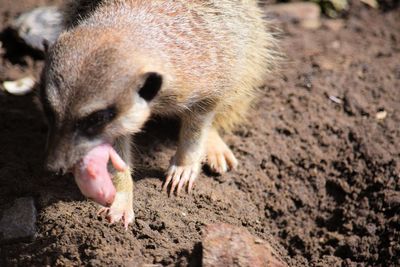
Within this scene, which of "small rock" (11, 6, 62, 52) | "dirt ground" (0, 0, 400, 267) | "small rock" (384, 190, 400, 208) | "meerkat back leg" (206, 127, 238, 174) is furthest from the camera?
"small rock" (11, 6, 62, 52)

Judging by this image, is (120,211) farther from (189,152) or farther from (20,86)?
(20,86)

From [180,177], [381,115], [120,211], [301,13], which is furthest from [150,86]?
[301,13]

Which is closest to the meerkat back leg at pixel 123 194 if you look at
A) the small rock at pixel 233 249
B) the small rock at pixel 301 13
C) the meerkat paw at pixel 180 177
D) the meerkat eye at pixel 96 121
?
the meerkat paw at pixel 180 177

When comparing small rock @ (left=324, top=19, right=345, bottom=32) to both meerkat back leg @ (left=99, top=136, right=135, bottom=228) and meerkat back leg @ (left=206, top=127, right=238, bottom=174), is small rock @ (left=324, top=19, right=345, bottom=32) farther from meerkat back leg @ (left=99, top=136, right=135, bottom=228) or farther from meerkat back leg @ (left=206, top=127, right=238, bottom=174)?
meerkat back leg @ (left=99, top=136, right=135, bottom=228)

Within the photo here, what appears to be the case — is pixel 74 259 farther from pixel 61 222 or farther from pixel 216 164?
pixel 216 164

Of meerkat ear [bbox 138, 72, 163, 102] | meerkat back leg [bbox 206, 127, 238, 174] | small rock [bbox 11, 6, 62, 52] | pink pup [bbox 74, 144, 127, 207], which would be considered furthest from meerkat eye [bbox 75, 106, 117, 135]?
small rock [bbox 11, 6, 62, 52]
